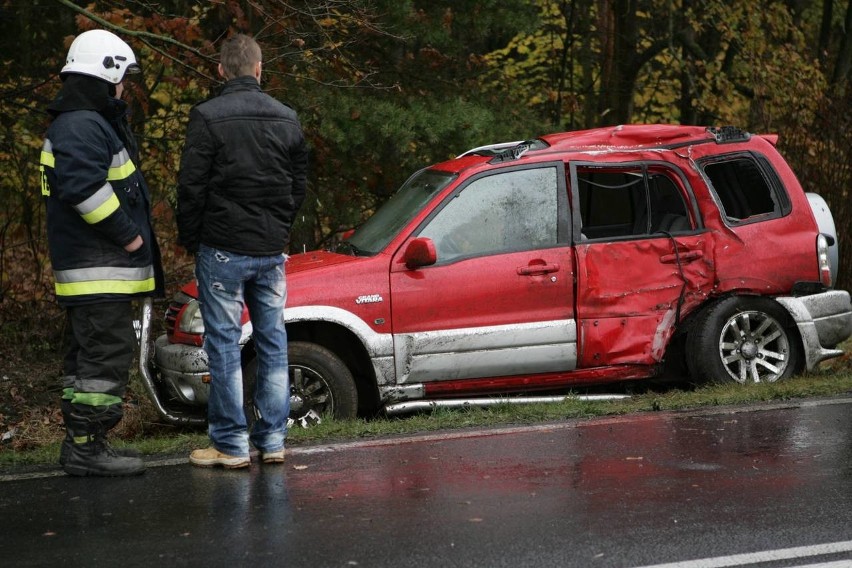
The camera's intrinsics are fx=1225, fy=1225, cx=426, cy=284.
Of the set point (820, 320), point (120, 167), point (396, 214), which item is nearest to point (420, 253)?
point (396, 214)

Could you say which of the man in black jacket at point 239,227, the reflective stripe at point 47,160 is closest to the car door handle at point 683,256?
the man in black jacket at point 239,227

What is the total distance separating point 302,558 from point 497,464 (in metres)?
1.81

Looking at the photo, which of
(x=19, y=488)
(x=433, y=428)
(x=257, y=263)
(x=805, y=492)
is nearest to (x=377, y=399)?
(x=433, y=428)

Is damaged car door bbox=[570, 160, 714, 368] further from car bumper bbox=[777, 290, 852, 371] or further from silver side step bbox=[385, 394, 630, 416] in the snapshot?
car bumper bbox=[777, 290, 852, 371]

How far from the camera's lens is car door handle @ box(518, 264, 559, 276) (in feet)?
26.5

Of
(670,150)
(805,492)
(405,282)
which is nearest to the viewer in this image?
(805,492)

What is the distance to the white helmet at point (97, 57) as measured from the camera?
19.7 feet

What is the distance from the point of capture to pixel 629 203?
9.16 metres

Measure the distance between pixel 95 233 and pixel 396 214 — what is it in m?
2.80

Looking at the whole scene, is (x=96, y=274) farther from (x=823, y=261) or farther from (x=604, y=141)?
(x=823, y=261)

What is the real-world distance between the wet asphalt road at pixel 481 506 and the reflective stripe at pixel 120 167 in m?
1.52

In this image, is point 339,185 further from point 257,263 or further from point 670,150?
point 257,263

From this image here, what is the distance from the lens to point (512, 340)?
26.3ft

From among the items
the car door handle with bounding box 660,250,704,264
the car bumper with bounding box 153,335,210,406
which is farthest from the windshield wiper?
the car door handle with bounding box 660,250,704,264
